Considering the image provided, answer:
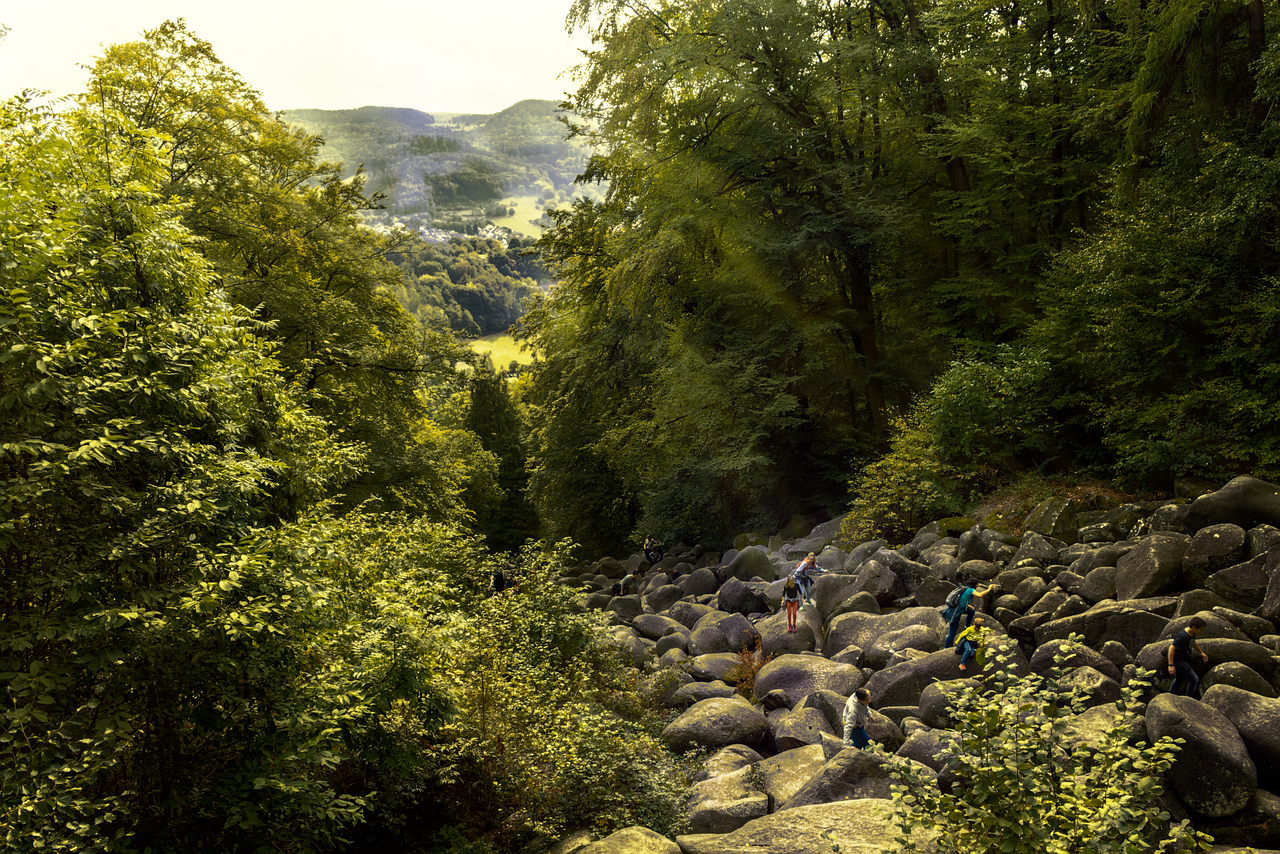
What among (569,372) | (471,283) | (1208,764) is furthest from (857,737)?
(471,283)

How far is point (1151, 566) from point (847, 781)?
5.70 metres

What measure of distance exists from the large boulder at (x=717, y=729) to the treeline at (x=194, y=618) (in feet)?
5.61

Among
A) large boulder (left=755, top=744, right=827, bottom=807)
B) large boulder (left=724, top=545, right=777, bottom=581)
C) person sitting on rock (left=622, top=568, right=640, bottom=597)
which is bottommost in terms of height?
person sitting on rock (left=622, top=568, right=640, bottom=597)

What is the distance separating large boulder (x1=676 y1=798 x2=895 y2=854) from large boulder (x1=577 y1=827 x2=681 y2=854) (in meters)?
0.28

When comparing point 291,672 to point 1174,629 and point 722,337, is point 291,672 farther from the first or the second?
point 722,337

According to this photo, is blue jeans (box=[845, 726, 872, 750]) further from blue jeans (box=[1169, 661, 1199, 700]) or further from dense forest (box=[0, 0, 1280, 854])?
blue jeans (box=[1169, 661, 1199, 700])

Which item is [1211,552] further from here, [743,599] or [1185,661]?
[743,599]

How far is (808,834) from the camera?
5773 millimetres

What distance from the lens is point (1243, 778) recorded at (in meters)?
5.93

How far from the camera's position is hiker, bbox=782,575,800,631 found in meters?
13.0

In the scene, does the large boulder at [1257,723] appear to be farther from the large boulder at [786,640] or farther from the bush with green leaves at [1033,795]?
the large boulder at [786,640]

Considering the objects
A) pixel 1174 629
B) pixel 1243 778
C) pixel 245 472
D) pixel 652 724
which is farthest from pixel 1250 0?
pixel 245 472

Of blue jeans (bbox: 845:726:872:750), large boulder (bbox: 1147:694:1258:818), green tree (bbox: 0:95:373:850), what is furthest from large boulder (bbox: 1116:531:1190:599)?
green tree (bbox: 0:95:373:850)

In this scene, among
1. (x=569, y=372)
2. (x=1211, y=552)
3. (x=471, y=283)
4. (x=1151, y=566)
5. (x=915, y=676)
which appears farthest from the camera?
(x=471, y=283)
